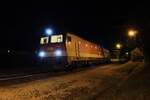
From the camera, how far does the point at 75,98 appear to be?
9.23 meters

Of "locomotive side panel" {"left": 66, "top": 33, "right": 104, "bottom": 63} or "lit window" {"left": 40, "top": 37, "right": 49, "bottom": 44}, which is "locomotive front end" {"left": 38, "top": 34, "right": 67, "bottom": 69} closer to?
"lit window" {"left": 40, "top": 37, "right": 49, "bottom": 44}

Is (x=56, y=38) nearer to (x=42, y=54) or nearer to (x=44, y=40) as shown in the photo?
(x=44, y=40)

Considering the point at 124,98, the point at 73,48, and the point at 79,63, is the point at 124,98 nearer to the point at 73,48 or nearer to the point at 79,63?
the point at 73,48

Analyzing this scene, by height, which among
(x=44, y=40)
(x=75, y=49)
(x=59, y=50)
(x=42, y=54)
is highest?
(x=44, y=40)

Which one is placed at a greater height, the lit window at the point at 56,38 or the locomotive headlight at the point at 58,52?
the lit window at the point at 56,38

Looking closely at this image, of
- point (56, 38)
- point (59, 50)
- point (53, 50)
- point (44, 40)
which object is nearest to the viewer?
point (59, 50)

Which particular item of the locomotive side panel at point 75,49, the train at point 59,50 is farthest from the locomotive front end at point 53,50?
the locomotive side panel at point 75,49

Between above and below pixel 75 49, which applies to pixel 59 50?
below

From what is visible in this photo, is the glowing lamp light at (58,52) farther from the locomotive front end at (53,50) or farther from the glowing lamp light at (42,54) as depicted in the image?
the glowing lamp light at (42,54)

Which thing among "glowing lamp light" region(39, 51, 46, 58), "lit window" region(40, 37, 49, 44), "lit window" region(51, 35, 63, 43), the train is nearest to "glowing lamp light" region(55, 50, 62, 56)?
the train

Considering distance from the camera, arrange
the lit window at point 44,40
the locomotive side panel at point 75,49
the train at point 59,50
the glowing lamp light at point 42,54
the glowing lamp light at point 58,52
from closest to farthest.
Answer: the train at point 59,50, the glowing lamp light at point 58,52, the locomotive side panel at point 75,49, the glowing lamp light at point 42,54, the lit window at point 44,40

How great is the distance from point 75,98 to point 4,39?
3264cm

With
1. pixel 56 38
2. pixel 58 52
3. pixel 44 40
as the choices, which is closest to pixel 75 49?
pixel 56 38

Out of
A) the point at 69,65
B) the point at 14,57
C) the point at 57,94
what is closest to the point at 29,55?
the point at 14,57
